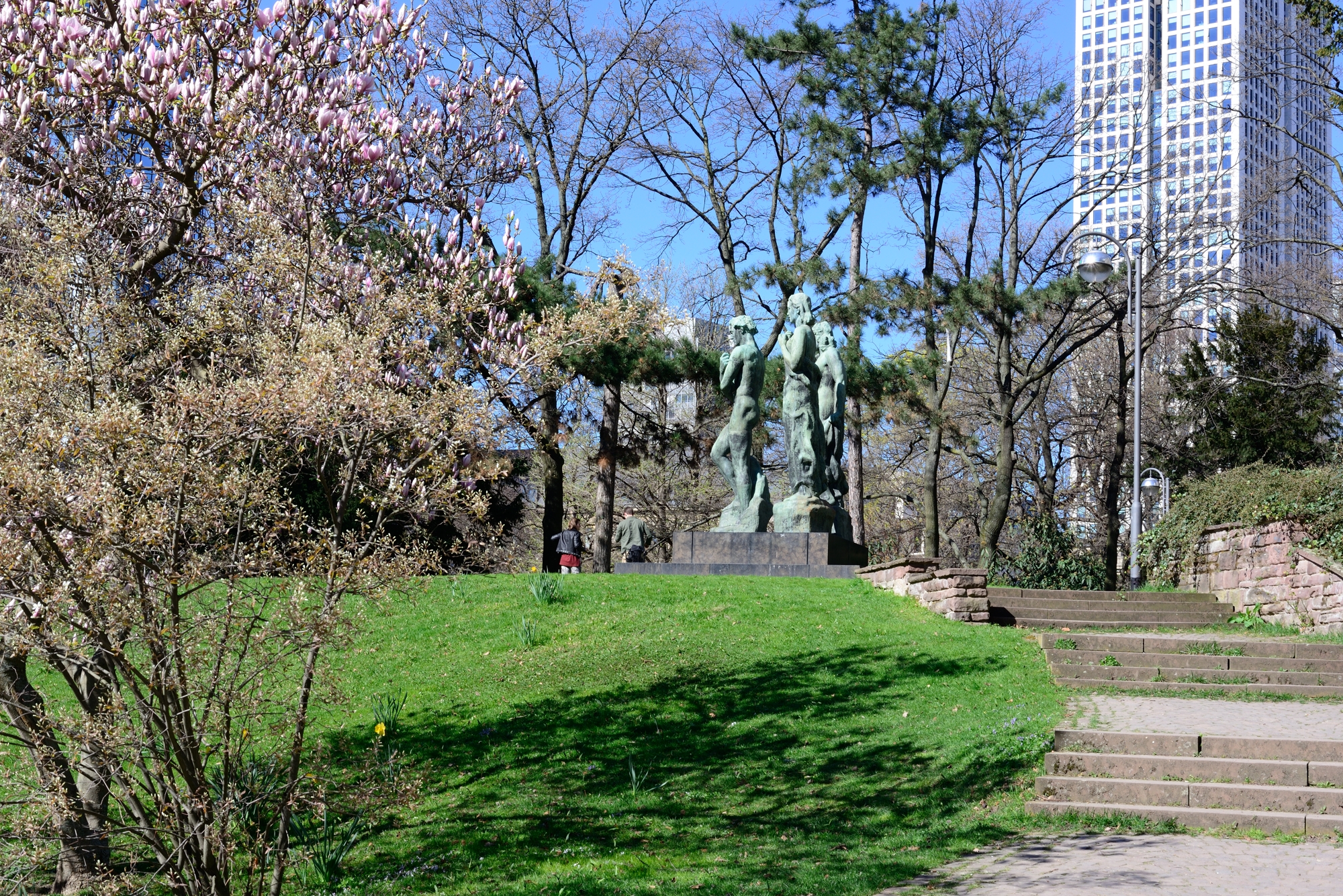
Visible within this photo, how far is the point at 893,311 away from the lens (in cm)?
2270

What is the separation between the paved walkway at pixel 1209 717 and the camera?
9.52 metres

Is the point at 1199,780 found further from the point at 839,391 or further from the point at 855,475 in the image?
the point at 855,475

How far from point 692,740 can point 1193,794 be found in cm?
363

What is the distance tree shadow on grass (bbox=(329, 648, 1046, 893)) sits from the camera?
23.9 ft

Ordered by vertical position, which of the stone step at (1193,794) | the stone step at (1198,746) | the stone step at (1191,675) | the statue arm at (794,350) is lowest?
the stone step at (1193,794)

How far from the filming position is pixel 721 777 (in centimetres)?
873

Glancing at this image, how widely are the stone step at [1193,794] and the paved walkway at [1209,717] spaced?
0.97m

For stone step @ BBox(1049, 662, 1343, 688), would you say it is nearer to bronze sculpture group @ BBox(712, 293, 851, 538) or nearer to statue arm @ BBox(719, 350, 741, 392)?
bronze sculpture group @ BBox(712, 293, 851, 538)

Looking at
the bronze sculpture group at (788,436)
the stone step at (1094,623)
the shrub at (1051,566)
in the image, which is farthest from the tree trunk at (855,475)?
the stone step at (1094,623)

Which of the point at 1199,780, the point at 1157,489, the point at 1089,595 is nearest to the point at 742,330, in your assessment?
the point at 1089,595

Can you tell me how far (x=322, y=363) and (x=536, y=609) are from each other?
8.50 m

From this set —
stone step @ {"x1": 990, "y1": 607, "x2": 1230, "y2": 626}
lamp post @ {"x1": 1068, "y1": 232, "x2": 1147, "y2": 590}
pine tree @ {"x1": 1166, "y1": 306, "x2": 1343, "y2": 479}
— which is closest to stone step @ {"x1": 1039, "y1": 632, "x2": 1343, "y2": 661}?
stone step @ {"x1": 990, "y1": 607, "x2": 1230, "y2": 626}

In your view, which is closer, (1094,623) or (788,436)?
(1094,623)

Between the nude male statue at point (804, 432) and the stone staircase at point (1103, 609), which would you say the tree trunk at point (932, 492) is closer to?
the nude male statue at point (804, 432)
